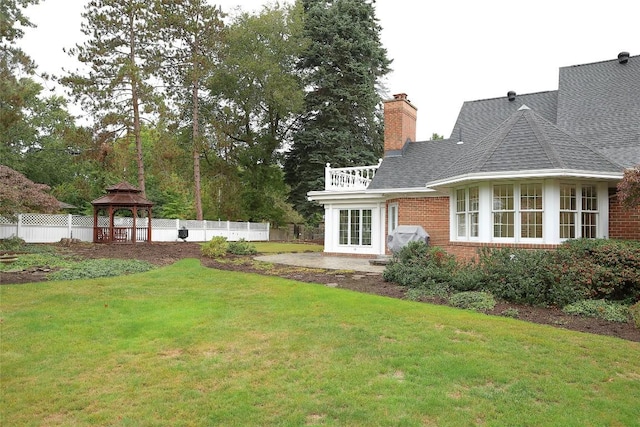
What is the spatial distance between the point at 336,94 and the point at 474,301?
2459cm

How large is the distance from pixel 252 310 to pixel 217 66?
27.2m

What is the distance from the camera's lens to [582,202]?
11.0 m

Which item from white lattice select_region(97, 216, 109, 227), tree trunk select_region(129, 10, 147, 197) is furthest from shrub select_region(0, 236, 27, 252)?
tree trunk select_region(129, 10, 147, 197)

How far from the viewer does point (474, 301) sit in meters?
8.42

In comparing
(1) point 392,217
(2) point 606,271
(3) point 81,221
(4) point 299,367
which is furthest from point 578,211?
(3) point 81,221

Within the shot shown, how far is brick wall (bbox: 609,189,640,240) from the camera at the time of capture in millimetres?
10820

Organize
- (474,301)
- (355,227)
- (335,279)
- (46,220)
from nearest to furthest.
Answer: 1. (474,301)
2. (335,279)
3. (355,227)
4. (46,220)

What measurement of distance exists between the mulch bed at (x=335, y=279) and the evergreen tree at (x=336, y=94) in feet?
47.1

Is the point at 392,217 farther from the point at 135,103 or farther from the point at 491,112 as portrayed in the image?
the point at 135,103

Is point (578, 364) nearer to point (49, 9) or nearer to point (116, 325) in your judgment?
point (116, 325)

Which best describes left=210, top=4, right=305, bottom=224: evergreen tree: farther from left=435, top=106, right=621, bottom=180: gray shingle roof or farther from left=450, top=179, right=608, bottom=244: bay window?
left=450, top=179, right=608, bottom=244: bay window

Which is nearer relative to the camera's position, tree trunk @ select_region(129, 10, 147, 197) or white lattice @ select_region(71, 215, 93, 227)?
white lattice @ select_region(71, 215, 93, 227)

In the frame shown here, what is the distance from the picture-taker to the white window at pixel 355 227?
1897 cm

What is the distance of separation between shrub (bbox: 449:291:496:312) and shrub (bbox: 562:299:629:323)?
131cm
